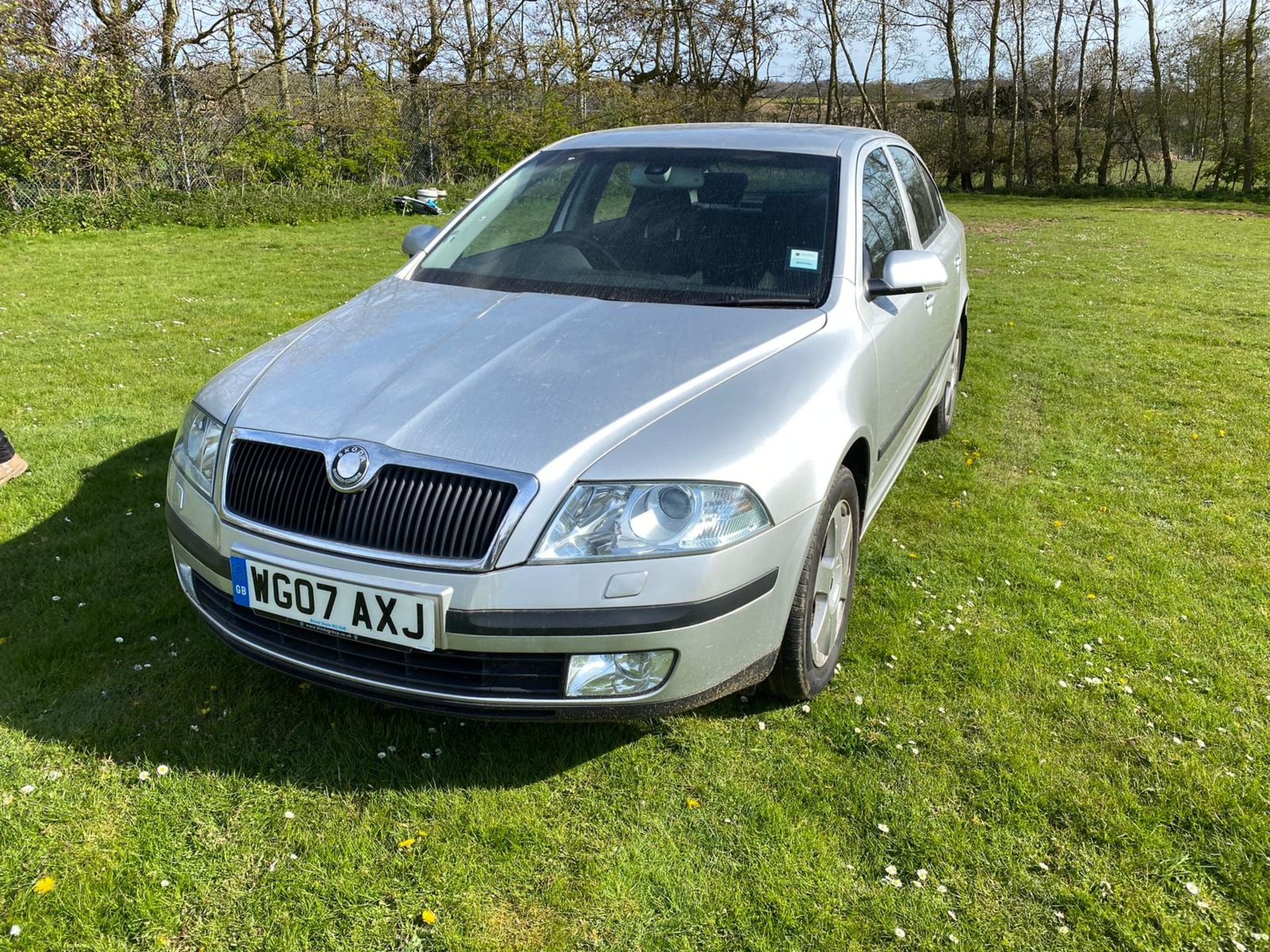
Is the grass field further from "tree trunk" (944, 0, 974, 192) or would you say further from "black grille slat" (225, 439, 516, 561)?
"tree trunk" (944, 0, 974, 192)

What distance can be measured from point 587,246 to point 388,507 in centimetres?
157

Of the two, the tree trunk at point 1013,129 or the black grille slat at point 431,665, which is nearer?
the black grille slat at point 431,665

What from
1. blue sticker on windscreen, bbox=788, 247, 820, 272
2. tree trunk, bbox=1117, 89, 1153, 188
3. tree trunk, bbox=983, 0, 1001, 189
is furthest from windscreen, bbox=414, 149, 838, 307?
tree trunk, bbox=1117, 89, 1153, 188

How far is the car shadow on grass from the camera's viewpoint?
2.49m

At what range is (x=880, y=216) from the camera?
3.55 metres

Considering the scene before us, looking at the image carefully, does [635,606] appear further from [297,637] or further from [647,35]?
[647,35]

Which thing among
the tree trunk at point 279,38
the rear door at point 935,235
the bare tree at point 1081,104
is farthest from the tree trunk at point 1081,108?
the rear door at point 935,235

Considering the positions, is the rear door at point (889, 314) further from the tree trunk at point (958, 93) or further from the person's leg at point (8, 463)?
the tree trunk at point (958, 93)

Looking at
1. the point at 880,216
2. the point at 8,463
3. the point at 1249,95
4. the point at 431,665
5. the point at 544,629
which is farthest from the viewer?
the point at 1249,95

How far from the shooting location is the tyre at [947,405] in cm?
511

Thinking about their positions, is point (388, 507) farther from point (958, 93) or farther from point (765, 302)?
point (958, 93)

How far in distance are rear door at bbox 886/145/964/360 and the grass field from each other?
871 millimetres

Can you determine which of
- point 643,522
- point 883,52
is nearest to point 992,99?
point 883,52

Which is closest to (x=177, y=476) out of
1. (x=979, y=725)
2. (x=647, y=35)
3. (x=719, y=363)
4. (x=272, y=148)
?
(x=719, y=363)
